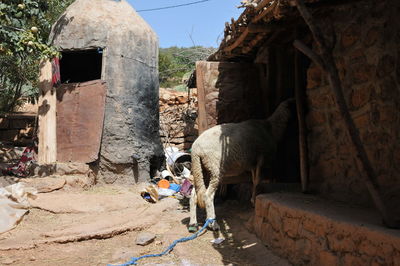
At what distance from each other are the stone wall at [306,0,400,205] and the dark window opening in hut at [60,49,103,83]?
292 inches

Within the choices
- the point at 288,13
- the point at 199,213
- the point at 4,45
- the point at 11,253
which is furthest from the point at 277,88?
the point at 4,45

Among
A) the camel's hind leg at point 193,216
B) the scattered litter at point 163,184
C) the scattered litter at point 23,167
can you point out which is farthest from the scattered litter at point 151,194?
the scattered litter at point 23,167

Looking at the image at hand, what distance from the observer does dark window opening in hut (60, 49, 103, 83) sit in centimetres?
994

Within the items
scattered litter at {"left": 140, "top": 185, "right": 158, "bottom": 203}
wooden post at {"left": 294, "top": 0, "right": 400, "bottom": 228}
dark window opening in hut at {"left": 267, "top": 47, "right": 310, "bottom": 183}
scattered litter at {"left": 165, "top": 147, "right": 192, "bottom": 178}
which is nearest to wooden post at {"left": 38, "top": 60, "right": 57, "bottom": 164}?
scattered litter at {"left": 140, "top": 185, "right": 158, "bottom": 203}

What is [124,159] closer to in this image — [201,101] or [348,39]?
[201,101]

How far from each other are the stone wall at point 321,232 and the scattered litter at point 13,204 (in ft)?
11.3

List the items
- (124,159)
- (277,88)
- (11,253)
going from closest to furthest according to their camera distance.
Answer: (11,253), (277,88), (124,159)

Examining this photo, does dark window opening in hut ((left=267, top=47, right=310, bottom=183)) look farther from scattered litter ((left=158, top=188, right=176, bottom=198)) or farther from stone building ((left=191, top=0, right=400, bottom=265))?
scattered litter ((left=158, top=188, right=176, bottom=198))

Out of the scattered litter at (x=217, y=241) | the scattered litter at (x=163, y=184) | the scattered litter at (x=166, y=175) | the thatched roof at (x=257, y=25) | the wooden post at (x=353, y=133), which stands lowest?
the scattered litter at (x=217, y=241)

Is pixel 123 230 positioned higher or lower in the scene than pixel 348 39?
lower

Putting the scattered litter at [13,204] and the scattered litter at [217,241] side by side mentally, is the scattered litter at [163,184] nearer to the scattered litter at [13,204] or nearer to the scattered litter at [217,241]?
the scattered litter at [13,204]

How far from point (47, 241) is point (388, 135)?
159 inches

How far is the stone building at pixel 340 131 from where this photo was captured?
9.04 ft

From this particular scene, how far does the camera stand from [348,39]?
12.2 ft
